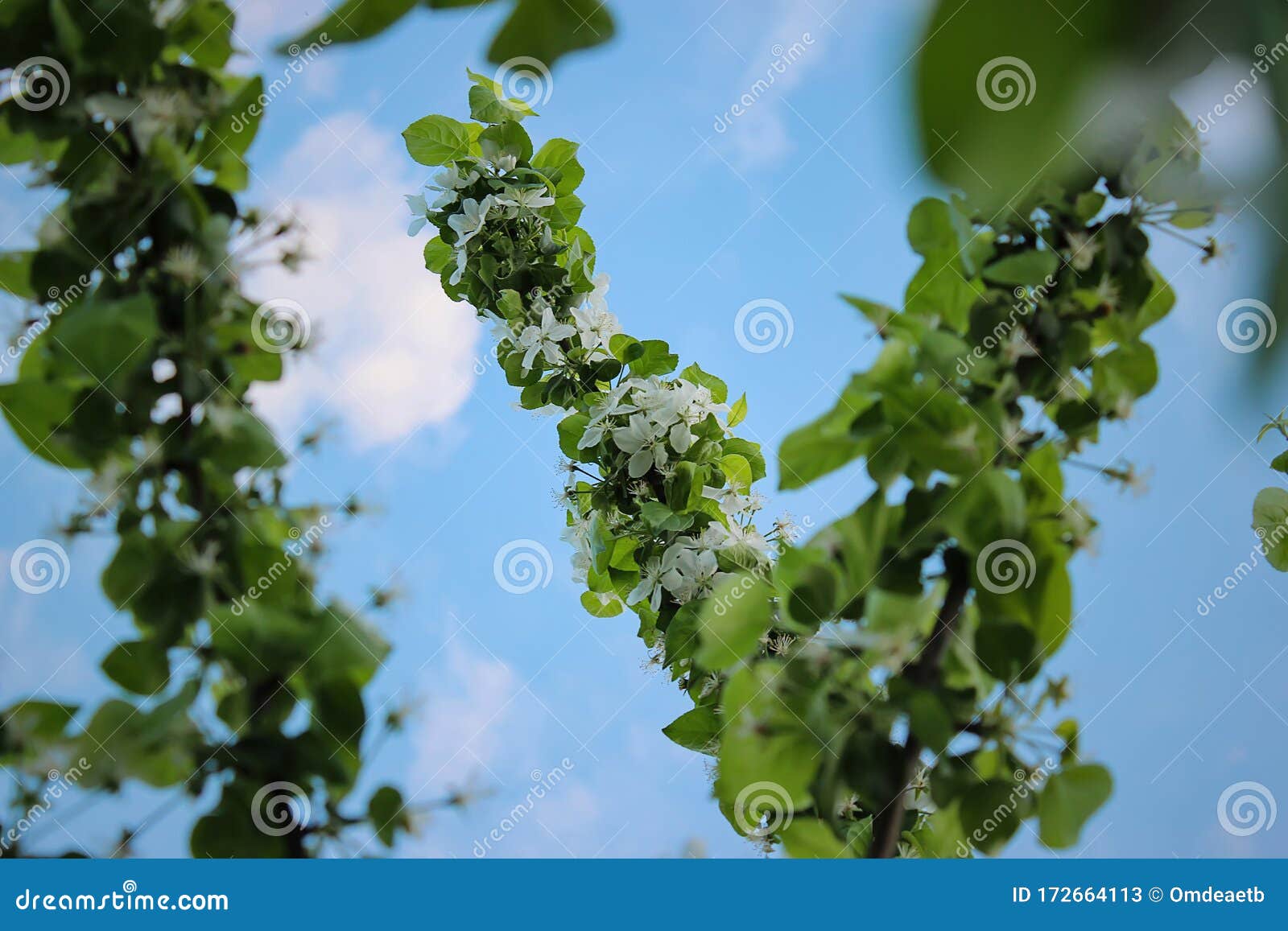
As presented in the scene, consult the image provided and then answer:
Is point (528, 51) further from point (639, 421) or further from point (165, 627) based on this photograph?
point (639, 421)

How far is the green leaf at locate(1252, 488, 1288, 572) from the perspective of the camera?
0.98 meters

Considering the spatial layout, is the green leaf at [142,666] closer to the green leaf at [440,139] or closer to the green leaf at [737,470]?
the green leaf at [737,470]

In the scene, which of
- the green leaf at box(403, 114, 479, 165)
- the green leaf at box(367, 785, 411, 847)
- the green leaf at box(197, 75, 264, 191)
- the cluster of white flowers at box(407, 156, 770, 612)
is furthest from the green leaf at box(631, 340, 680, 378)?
the green leaf at box(367, 785, 411, 847)

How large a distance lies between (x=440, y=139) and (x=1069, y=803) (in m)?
1.12

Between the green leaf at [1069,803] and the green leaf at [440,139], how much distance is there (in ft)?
3.55

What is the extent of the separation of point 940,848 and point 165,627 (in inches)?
18.9

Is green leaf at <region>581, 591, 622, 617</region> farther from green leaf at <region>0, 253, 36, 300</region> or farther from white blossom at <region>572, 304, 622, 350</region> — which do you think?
green leaf at <region>0, 253, 36, 300</region>

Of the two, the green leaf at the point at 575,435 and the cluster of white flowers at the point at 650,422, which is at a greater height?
the cluster of white flowers at the point at 650,422

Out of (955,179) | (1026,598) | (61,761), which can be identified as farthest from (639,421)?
(955,179)

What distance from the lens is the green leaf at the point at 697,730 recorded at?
95cm

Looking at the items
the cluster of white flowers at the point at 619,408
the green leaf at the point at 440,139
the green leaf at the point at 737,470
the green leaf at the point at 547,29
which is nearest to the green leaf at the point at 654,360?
the cluster of white flowers at the point at 619,408

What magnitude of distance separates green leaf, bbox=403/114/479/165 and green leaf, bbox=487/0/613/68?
107cm

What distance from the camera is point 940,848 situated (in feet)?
2.08

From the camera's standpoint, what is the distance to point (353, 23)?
283 mm
